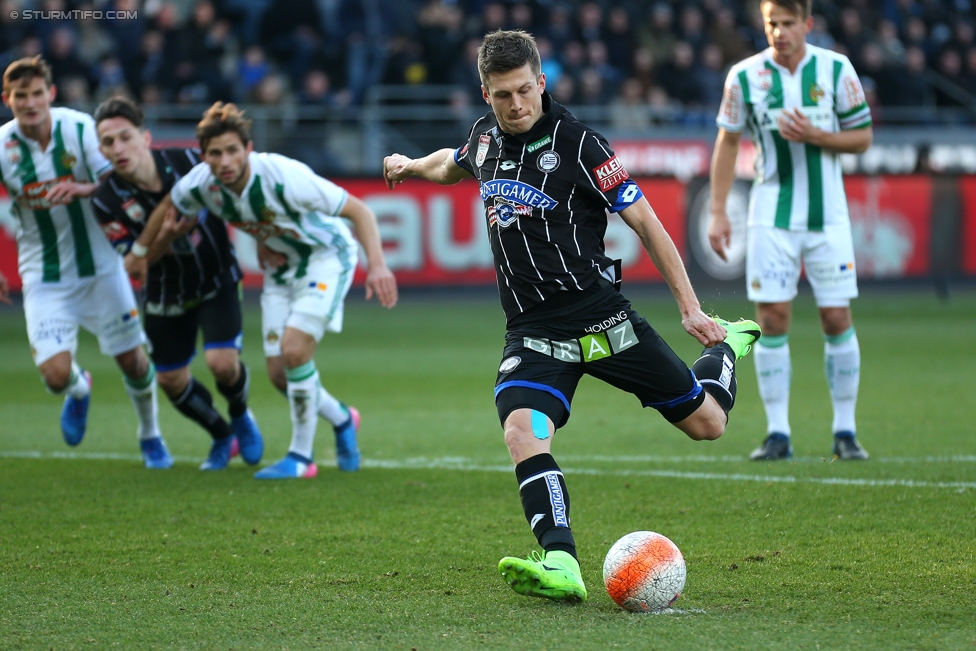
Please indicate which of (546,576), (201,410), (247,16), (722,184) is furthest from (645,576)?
(247,16)

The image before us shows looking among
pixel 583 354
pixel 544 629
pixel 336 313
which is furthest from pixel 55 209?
pixel 544 629

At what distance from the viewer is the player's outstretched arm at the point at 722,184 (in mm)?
7180

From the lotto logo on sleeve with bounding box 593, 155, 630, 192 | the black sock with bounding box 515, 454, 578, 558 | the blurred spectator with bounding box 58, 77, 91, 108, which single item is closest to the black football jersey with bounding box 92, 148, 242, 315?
the lotto logo on sleeve with bounding box 593, 155, 630, 192

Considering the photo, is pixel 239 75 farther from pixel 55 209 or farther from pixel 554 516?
pixel 554 516

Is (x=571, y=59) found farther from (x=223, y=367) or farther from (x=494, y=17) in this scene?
(x=223, y=367)

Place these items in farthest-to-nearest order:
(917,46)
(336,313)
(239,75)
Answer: (917,46), (239,75), (336,313)

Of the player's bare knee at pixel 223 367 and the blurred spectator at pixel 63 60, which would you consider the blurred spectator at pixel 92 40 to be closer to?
the blurred spectator at pixel 63 60

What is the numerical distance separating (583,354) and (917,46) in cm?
1953

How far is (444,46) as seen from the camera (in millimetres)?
18688

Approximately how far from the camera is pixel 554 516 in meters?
4.19

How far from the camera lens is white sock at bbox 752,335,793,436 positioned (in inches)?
280

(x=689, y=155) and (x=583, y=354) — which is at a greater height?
(x=583, y=354)

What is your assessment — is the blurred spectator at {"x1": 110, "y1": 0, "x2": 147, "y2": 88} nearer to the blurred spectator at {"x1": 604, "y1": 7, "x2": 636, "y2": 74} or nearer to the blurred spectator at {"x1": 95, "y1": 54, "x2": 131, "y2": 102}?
the blurred spectator at {"x1": 95, "y1": 54, "x2": 131, "y2": 102}

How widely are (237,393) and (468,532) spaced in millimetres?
2533
